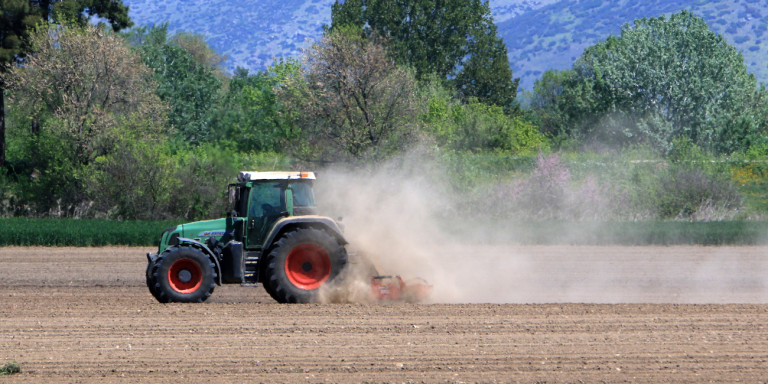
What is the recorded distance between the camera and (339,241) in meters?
15.1

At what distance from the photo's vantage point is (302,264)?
49.5 feet

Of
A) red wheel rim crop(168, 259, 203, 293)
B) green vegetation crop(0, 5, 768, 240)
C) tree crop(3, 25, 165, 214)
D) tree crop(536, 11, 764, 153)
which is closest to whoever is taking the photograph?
red wheel rim crop(168, 259, 203, 293)

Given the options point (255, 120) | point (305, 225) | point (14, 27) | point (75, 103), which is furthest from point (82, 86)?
point (305, 225)

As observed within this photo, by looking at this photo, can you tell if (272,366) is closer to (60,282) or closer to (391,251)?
(391,251)

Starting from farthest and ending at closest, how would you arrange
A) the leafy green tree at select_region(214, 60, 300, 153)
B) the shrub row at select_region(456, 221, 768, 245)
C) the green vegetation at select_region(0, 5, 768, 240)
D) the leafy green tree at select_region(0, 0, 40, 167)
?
the leafy green tree at select_region(214, 60, 300, 153) → the leafy green tree at select_region(0, 0, 40, 167) → the green vegetation at select_region(0, 5, 768, 240) → the shrub row at select_region(456, 221, 768, 245)

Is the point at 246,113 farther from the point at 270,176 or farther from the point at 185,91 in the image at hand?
the point at 270,176

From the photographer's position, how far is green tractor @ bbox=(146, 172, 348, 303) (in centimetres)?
1475

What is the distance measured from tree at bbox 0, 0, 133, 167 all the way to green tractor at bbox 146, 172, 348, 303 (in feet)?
98.0

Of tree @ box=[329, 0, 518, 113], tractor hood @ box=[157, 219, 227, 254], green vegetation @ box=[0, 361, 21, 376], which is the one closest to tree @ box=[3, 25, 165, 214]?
tractor hood @ box=[157, 219, 227, 254]

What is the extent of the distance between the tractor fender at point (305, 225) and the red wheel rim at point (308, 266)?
36 cm

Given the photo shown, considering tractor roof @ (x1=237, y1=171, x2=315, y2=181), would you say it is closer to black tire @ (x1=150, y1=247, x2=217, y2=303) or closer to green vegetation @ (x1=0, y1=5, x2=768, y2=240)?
black tire @ (x1=150, y1=247, x2=217, y2=303)

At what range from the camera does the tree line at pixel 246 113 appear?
36.3 meters

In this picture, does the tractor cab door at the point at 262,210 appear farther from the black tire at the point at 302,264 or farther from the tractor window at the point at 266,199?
the black tire at the point at 302,264

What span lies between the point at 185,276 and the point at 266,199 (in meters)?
1.89
